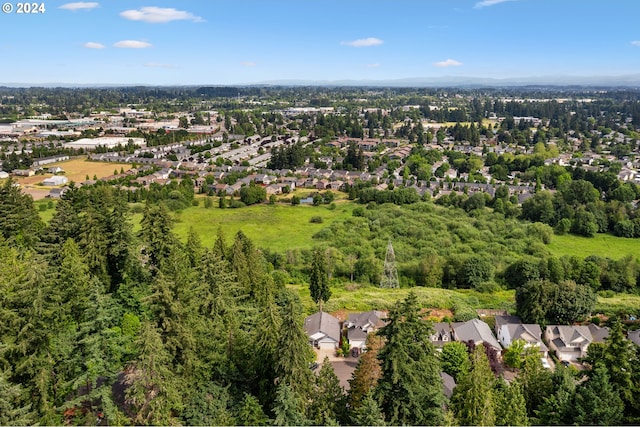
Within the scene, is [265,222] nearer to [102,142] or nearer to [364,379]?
[364,379]

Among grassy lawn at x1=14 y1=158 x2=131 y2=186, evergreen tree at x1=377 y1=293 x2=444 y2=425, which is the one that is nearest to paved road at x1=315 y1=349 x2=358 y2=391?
evergreen tree at x1=377 y1=293 x2=444 y2=425

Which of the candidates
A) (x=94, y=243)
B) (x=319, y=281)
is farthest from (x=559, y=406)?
(x=94, y=243)

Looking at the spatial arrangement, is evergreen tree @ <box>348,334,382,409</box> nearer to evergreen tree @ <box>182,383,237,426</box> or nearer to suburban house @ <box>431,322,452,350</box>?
evergreen tree @ <box>182,383,237,426</box>

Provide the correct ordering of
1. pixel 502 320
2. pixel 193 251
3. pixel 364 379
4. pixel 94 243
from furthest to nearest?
pixel 502 320
pixel 193 251
pixel 94 243
pixel 364 379

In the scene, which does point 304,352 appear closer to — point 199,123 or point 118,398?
point 118,398

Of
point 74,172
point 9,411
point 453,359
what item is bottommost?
point 453,359

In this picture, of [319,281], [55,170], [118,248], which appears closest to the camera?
[118,248]

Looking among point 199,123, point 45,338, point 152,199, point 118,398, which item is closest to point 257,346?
point 118,398
